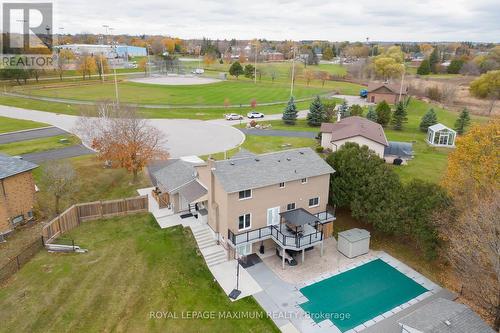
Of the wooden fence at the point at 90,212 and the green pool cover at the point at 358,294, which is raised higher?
the wooden fence at the point at 90,212

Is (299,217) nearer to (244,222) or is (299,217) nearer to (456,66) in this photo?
(244,222)

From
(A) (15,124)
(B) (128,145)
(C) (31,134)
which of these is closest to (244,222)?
(B) (128,145)

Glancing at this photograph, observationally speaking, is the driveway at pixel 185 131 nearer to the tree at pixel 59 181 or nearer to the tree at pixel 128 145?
the tree at pixel 128 145

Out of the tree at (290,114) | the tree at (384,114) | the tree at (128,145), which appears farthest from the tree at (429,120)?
the tree at (128,145)

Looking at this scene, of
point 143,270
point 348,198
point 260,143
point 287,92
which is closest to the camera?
point 143,270

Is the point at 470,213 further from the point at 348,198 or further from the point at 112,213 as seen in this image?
the point at 112,213

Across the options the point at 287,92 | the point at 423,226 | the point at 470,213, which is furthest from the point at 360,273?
the point at 287,92
